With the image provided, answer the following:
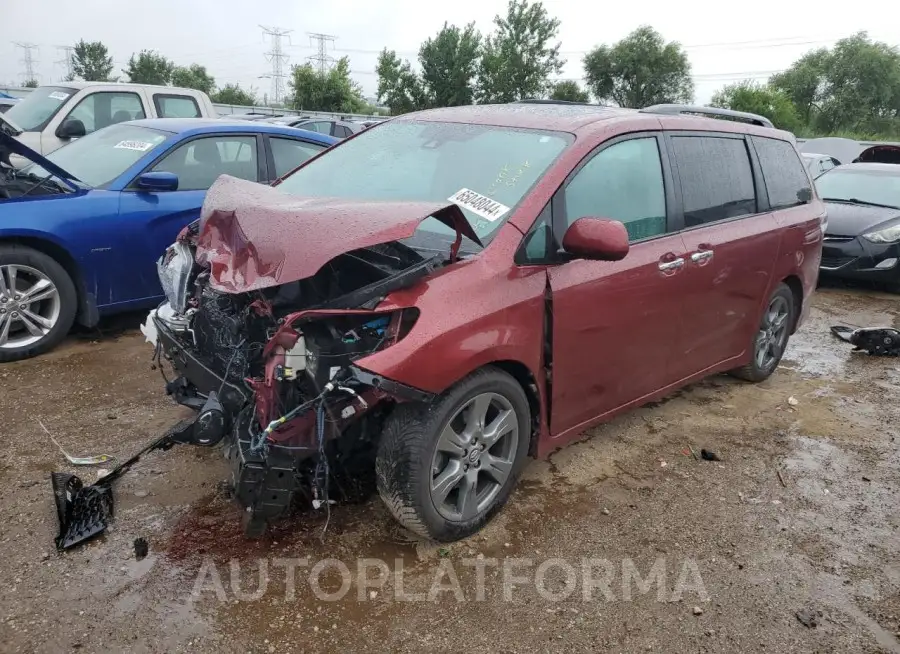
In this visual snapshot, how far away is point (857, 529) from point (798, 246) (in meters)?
2.18

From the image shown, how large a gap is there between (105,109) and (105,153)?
13.1 ft

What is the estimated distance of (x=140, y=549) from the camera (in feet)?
9.13

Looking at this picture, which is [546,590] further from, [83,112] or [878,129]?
[878,129]

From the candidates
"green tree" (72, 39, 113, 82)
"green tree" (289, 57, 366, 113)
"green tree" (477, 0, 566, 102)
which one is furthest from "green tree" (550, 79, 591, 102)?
"green tree" (72, 39, 113, 82)

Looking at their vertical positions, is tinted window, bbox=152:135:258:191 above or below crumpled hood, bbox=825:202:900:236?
above

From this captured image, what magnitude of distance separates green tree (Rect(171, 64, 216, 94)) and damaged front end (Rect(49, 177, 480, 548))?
213 ft

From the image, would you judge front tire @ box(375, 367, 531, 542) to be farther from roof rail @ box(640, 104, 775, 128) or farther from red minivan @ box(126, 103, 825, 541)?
roof rail @ box(640, 104, 775, 128)

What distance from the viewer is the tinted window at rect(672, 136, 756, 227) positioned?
3832 mm

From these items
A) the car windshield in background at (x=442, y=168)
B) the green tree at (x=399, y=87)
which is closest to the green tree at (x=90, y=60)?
the green tree at (x=399, y=87)

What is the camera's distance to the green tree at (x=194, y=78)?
6306cm

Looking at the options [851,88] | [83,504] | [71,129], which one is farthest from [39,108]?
[851,88]

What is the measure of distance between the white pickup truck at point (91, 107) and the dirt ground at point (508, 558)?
17.8ft

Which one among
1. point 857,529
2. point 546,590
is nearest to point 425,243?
point 546,590

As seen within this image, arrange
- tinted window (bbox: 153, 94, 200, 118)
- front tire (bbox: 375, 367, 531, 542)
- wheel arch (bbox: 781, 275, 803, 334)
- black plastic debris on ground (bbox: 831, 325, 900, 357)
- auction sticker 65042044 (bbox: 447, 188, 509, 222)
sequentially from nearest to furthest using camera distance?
front tire (bbox: 375, 367, 531, 542), auction sticker 65042044 (bbox: 447, 188, 509, 222), wheel arch (bbox: 781, 275, 803, 334), black plastic debris on ground (bbox: 831, 325, 900, 357), tinted window (bbox: 153, 94, 200, 118)
